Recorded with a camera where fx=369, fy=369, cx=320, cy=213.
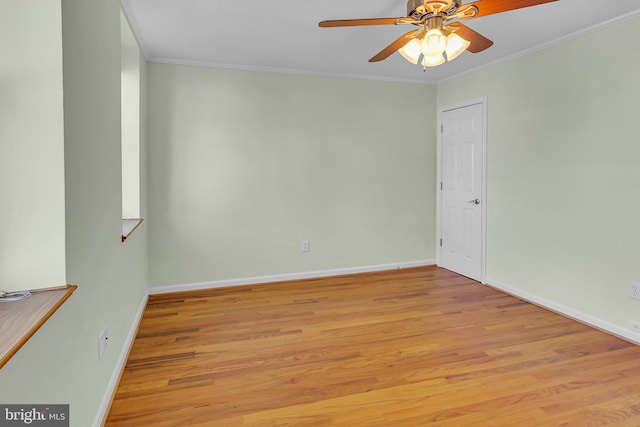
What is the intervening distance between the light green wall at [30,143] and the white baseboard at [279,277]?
2.70 m

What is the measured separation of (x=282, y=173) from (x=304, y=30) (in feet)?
5.15

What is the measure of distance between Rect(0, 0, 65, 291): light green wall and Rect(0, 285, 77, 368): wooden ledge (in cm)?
8

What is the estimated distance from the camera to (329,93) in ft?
14.0

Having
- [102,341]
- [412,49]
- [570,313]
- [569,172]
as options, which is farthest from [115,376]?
[569,172]

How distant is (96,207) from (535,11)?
3073mm

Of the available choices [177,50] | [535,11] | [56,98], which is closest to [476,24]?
[535,11]

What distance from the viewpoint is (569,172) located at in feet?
10.3

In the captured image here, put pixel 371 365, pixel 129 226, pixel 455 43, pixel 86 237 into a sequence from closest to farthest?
pixel 86 237 < pixel 455 43 < pixel 371 365 < pixel 129 226

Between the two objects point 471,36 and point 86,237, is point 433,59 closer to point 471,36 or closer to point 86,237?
point 471,36

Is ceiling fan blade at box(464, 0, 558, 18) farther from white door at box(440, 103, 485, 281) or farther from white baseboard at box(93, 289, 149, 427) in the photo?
white baseboard at box(93, 289, 149, 427)

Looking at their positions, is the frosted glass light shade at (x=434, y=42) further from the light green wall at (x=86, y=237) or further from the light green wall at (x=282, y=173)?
the light green wall at (x=282, y=173)

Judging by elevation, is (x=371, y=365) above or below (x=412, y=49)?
below

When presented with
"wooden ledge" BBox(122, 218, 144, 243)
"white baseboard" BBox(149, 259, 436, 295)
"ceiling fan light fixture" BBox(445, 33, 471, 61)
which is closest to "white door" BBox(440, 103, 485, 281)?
"white baseboard" BBox(149, 259, 436, 295)

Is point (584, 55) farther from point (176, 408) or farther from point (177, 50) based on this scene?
point (176, 408)
